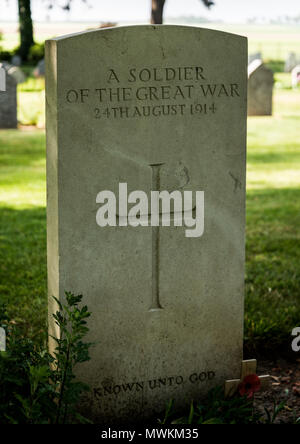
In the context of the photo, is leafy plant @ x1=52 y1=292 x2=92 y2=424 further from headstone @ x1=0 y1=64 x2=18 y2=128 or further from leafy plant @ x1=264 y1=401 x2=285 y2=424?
headstone @ x1=0 y1=64 x2=18 y2=128

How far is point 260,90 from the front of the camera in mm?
14844

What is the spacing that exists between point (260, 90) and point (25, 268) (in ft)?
33.4

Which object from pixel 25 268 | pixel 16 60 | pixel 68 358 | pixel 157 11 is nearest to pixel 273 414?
pixel 68 358

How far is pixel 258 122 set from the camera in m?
14.4

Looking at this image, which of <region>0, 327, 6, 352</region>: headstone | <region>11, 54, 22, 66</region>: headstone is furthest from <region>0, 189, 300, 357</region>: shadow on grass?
<region>11, 54, 22, 66</region>: headstone

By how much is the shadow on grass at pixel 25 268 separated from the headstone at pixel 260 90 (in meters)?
7.96

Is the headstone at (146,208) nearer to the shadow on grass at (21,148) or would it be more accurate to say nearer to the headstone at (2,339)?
the headstone at (2,339)

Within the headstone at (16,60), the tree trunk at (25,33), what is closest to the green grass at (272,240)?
the headstone at (16,60)

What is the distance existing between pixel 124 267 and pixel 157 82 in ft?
2.97

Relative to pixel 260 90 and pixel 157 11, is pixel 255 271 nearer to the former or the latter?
pixel 260 90

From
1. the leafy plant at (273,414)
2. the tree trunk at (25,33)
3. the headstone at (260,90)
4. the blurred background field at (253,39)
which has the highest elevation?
the blurred background field at (253,39)

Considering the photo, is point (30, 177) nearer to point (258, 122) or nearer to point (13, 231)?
point (13, 231)

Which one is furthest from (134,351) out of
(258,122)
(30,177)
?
(258,122)

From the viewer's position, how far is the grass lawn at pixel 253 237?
4.69 m
